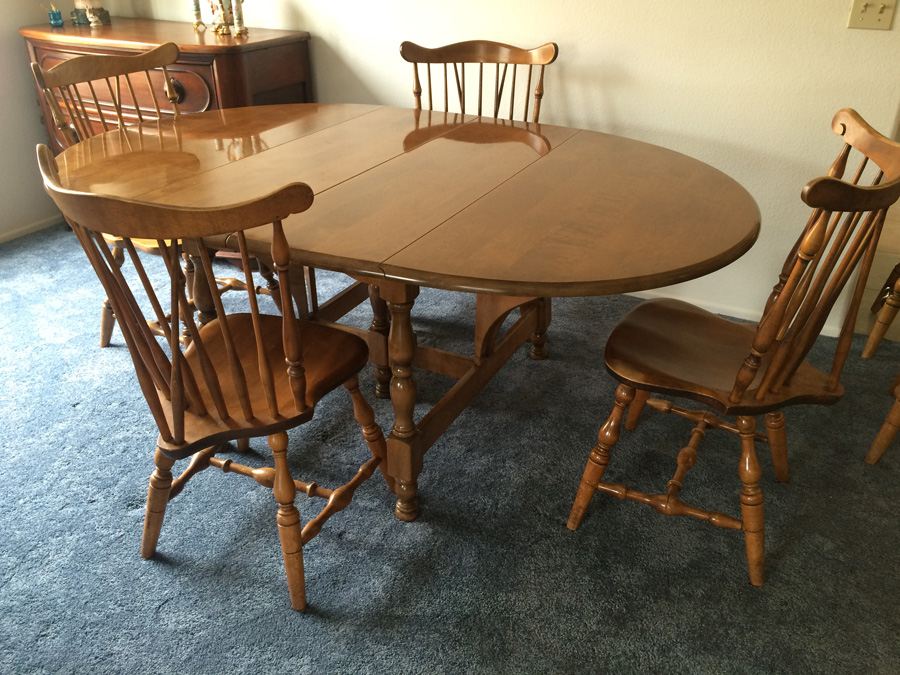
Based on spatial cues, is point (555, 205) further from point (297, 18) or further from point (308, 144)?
point (297, 18)

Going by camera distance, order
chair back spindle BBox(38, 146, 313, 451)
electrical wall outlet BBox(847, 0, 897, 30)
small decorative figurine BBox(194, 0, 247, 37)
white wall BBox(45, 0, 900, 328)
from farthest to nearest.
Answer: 1. small decorative figurine BBox(194, 0, 247, 37)
2. white wall BBox(45, 0, 900, 328)
3. electrical wall outlet BBox(847, 0, 897, 30)
4. chair back spindle BBox(38, 146, 313, 451)

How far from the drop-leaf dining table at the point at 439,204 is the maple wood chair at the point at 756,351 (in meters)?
0.17

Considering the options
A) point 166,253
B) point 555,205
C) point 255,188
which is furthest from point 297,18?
point 166,253

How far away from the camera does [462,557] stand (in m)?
1.58

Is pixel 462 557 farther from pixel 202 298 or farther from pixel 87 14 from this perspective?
pixel 87 14

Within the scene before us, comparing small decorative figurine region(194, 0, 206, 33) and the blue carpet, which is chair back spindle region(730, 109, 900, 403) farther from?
small decorative figurine region(194, 0, 206, 33)

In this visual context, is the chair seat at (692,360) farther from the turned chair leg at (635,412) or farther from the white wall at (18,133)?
the white wall at (18,133)

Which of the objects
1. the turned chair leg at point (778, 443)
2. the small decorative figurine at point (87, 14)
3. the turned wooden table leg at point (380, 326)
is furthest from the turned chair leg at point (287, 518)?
the small decorative figurine at point (87, 14)

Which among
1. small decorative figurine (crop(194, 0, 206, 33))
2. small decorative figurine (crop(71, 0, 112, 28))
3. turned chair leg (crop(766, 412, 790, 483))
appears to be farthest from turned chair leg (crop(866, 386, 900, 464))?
small decorative figurine (crop(71, 0, 112, 28))

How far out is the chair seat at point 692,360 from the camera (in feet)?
4.57

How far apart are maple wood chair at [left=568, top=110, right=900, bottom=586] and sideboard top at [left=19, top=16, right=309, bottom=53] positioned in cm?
185

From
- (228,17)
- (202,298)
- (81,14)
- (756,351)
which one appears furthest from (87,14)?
(756,351)

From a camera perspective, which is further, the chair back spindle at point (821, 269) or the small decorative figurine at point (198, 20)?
the small decorative figurine at point (198, 20)

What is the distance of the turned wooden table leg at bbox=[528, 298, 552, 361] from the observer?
88.8 inches
